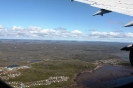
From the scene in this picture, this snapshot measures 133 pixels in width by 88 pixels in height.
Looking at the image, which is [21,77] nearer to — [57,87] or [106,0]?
[57,87]

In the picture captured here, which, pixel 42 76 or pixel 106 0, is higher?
pixel 106 0

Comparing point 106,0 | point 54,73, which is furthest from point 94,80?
point 106,0

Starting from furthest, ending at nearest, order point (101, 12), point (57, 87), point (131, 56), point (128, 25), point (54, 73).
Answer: point (54, 73), point (57, 87), point (101, 12), point (128, 25), point (131, 56)

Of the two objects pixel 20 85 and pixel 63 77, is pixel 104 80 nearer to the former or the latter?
pixel 63 77

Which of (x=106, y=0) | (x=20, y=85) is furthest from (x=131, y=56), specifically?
(x=20, y=85)

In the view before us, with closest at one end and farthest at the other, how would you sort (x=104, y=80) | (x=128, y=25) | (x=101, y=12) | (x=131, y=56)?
(x=131, y=56) < (x=128, y=25) < (x=101, y=12) < (x=104, y=80)

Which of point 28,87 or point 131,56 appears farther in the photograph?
point 28,87

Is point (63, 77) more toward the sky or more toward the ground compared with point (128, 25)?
more toward the ground

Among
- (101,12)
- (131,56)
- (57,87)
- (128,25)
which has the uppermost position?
(101,12)

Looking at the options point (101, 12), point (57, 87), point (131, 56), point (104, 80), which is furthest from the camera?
point (104, 80)
